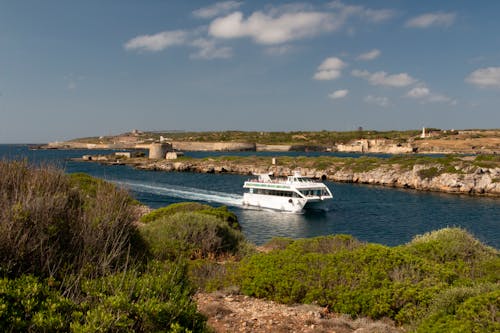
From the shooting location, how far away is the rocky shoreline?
192 feet

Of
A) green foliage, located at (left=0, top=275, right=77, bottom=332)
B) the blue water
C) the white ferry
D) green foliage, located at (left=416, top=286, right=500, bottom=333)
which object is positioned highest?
green foliage, located at (left=0, top=275, right=77, bottom=332)

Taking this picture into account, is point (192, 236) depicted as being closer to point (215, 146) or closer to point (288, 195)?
point (288, 195)

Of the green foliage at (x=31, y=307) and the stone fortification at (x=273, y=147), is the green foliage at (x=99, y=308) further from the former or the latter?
the stone fortification at (x=273, y=147)

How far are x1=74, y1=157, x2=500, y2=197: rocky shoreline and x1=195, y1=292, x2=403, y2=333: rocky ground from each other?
2244 inches

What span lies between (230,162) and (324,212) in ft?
173

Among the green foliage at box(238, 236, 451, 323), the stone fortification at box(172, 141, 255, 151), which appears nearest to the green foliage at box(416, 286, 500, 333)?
the green foliage at box(238, 236, 451, 323)

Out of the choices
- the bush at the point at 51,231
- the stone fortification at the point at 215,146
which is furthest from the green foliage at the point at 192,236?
the stone fortification at the point at 215,146

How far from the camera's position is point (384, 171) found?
71.5 m

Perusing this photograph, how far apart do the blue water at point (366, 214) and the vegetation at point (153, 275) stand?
17.2m

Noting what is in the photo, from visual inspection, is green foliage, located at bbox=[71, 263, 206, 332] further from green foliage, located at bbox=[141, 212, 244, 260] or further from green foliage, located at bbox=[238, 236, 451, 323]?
green foliage, located at bbox=[141, 212, 244, 260]

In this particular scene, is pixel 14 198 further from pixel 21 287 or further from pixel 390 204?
pixel 390 204

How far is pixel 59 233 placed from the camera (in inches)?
271

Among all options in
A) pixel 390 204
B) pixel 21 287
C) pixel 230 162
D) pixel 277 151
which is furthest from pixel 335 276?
pixel 277 151

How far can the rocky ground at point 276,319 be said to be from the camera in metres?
7.99
